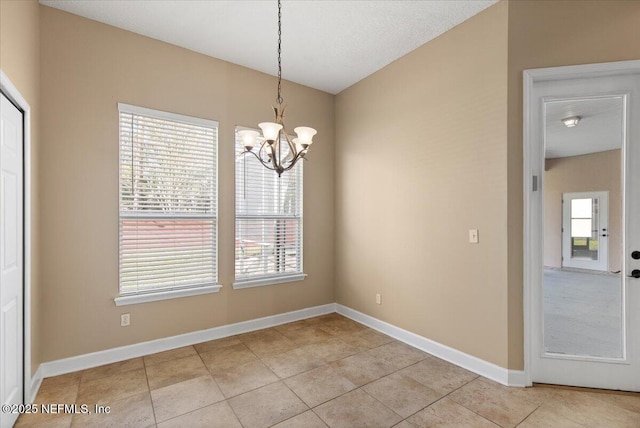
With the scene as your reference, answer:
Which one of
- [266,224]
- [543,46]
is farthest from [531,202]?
[266,224]

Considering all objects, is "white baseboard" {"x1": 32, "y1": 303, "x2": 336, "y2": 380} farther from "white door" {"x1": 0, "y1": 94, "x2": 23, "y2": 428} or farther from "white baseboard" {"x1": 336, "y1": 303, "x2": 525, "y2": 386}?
"white baseboard" {"x1": 336, "y1": 303, "x2": 525, "y2": 386}

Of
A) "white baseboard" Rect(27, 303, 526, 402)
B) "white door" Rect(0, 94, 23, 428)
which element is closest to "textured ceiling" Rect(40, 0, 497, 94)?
"white door" Rect(0, 94, 23, 428)

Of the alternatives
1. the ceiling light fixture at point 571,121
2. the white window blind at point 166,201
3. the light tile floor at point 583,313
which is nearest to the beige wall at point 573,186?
the light tile floor at point 583,313

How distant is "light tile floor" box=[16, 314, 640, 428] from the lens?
83.9 inches

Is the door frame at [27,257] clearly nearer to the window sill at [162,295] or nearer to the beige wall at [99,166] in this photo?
the beige wall at [99,166]

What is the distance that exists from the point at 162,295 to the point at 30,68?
223 cm

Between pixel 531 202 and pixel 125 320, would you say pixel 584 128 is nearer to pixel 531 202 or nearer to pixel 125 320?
pixel 531 202

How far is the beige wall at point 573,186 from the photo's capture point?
2529 mm

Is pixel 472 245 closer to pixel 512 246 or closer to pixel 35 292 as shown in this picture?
pixel 512 246

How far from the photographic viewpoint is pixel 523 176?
256cm

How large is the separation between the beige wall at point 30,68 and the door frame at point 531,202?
3.69 m

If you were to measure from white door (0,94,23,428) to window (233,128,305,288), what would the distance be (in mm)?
1892

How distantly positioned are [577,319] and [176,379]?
11.1 feet

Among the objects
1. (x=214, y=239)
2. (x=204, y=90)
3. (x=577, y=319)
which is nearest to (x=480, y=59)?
(x=577, y=319)
